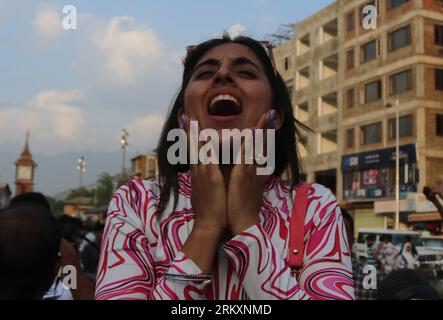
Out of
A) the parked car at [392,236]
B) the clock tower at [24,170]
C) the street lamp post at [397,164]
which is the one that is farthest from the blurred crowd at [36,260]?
the clock tower at [24,170]

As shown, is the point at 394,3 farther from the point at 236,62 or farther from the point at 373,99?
the point at 236,62

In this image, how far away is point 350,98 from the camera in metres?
37.9

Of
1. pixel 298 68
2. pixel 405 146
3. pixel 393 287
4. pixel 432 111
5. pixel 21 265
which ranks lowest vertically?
pixel 393 287

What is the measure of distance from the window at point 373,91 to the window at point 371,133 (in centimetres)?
172

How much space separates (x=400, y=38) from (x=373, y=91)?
3957 millimetres

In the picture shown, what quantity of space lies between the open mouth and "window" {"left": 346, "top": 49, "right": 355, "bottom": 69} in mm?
37001

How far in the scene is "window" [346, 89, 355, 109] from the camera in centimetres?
3756

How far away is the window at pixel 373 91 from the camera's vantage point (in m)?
35.5

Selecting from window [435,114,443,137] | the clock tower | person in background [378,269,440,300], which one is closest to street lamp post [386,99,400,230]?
window [435,114,443,137]

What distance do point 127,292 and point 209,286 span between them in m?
0.24

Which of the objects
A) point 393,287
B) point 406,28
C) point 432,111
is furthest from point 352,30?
point 393,287

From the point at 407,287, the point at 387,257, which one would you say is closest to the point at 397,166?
the point at 387,257
